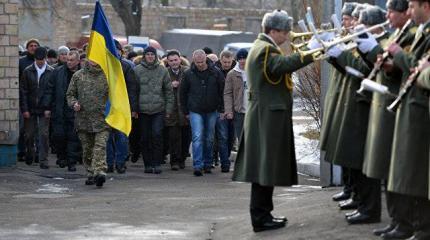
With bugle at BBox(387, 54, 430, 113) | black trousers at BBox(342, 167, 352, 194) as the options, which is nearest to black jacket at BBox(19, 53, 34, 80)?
black trousers at BBox(342, 167, 352, 194)

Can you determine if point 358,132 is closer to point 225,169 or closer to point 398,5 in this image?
point 398,5

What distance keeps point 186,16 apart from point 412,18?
203 ft

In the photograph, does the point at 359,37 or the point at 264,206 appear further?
the point at 264,206

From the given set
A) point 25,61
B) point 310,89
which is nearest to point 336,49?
point 310,89

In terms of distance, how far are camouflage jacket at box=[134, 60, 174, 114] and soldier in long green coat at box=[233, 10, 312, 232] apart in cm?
802

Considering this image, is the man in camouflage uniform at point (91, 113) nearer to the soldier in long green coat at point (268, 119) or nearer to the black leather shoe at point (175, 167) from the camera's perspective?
the black leather shoe at point (175, 167)

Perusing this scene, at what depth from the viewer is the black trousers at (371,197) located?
37.1 feet

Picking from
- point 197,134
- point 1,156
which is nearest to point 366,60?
point 197,134

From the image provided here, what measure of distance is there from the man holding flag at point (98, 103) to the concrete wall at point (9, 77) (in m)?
2.85

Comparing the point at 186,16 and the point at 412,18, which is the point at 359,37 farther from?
the point at 186,16

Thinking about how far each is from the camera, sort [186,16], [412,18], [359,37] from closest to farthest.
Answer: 1. [412,18]
2. [359,37]
3. [186,16]

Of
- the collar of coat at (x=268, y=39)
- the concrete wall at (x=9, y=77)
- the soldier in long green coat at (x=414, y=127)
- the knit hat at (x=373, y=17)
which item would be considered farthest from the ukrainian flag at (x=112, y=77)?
the soldier in long green coat at (x=414, y=127)

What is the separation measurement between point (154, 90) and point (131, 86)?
0.34 meters

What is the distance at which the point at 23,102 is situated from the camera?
20812mm
